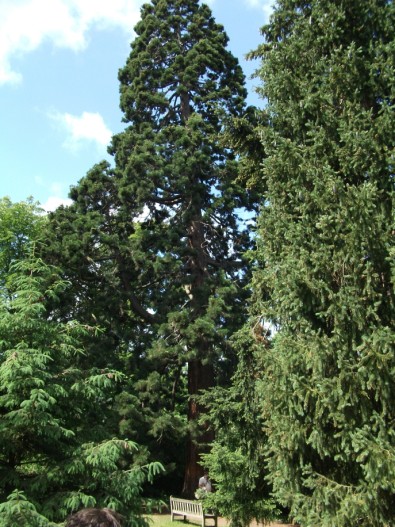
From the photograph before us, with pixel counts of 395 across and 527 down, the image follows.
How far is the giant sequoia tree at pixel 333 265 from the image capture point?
6.98 meters

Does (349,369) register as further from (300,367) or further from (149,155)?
(149,155)

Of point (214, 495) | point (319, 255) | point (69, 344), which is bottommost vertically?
point (214, 495)

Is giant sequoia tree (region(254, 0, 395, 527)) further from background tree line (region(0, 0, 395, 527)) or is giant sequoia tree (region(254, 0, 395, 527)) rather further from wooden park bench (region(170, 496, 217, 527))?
wooden park bench (region(170, 496, 217, 527))

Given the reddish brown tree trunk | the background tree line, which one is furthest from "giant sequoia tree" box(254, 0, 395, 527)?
the reddish brown tree trunk

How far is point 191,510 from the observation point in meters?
14.1

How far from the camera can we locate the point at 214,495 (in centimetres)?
1166

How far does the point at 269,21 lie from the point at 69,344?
7277 millimetres

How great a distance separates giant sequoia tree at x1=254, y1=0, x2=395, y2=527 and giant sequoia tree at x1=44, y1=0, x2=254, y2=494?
6.83m

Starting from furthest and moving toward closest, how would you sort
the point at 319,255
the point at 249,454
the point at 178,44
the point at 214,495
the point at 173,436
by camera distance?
1. the point at 178,44
2. the point at 173,436
3. the point at 214,495
4. the point at 249,454
5. the point at 319,255

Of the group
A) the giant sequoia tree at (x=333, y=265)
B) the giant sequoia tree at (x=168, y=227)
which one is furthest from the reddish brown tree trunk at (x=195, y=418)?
the giant sequoia tree at (x=333, y=265)

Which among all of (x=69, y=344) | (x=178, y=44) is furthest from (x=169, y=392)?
(x=178, y=44)

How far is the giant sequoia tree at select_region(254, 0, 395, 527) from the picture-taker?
275 inches

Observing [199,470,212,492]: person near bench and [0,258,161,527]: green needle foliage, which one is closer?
[0,258,161,527]: green needle foliage

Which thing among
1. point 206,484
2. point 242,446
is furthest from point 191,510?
point 242,446
